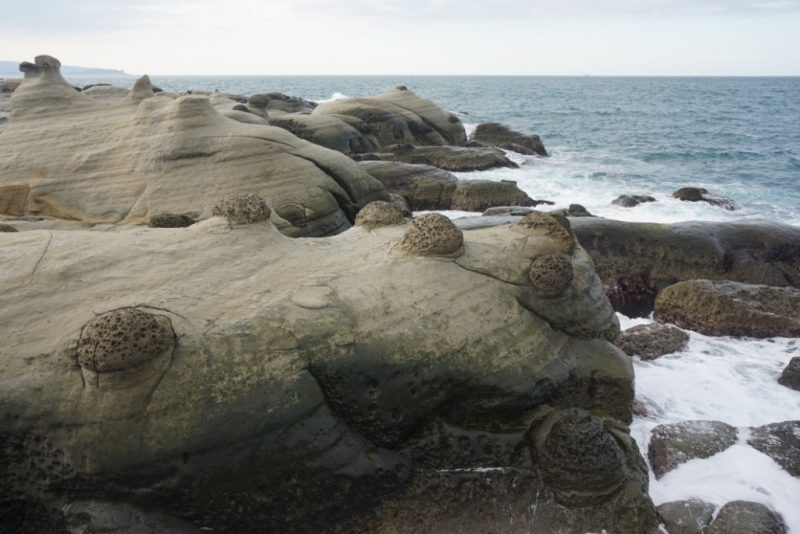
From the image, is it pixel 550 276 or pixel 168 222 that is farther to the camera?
pixel 168 222

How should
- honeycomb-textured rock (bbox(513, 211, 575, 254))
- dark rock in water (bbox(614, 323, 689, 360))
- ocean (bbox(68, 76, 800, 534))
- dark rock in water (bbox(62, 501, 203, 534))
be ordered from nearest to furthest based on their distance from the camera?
dark rock in water (bbox(62, 501, 203, 534))
ocean (bbox(68, 76, 800, 534))
honeycomb-textured rock (bbox(513, 211, 575, 254))
dark rock in water (bbox(614, 323, 689, 360))

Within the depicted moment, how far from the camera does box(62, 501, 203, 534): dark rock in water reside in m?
3.62

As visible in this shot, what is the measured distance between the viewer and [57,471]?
3641 mm

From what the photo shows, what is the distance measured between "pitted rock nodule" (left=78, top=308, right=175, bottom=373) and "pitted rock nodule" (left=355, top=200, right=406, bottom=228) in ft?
8.66

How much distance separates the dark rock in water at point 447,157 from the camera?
19.5m

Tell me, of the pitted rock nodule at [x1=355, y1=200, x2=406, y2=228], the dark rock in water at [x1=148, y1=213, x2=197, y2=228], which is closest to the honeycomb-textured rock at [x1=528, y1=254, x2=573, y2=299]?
the pitted rock nodule at [x1=355, y1=200, x2=406, y2=228]

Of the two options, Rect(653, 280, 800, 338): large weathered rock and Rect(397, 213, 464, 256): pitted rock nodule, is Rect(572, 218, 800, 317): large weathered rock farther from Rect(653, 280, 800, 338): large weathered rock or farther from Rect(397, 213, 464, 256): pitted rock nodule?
Rect(397, 213, 464, 256): pitted rock nodule

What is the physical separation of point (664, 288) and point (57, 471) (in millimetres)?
8233

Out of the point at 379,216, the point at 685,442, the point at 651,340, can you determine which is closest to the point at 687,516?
the point at 685,442

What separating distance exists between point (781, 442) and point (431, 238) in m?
3.77

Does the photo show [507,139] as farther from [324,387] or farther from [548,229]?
[324,387]

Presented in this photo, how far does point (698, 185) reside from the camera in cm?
2055

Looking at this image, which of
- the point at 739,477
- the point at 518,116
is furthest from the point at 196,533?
the point at 518,116

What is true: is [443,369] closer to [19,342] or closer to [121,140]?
[19,342]
